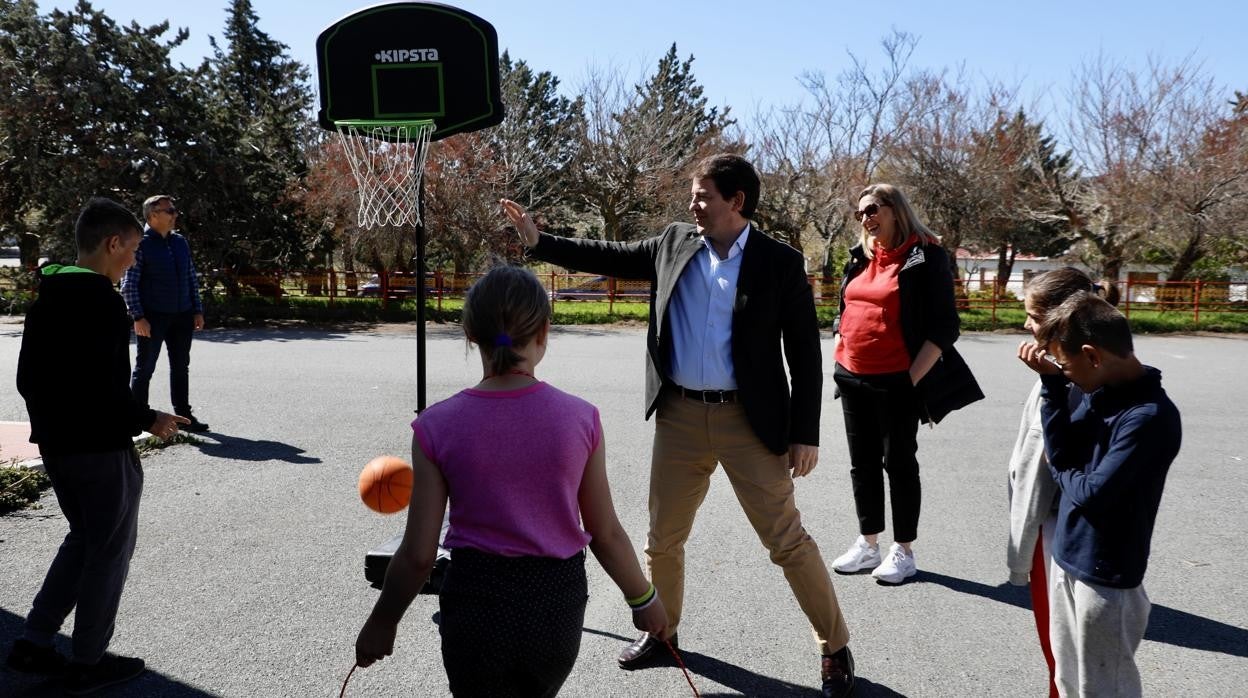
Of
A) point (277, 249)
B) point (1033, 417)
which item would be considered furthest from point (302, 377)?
point (277, 249)

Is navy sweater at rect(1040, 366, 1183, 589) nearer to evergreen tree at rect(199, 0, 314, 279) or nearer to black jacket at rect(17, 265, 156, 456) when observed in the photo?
black jacket at rect(17, 265, 156, 456)

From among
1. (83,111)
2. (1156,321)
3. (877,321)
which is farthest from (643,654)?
(1156,321)

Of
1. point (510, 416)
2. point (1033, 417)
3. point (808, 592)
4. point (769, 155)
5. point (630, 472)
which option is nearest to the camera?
point (510, 416)

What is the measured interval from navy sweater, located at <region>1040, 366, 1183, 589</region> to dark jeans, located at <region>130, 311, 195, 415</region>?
6.80m

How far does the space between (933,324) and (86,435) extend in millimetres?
3546

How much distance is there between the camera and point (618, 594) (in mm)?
4125

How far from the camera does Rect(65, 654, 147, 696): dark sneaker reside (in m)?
3.07

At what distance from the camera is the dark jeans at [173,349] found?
694 centimetres

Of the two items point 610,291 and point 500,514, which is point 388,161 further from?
point 610,291

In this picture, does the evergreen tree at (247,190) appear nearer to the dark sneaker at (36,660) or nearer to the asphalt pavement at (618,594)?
the asphalt pavement at (618,594)

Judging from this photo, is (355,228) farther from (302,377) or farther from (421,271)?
(421,271)

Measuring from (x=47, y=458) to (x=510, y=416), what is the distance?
2.10 metres

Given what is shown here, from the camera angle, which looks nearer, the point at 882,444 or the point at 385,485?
the point at 385,485

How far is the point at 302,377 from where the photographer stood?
417 inches
